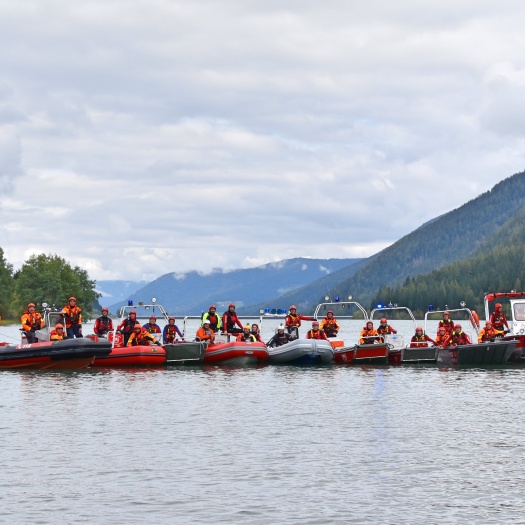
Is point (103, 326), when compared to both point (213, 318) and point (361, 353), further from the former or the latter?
point (361, 353)

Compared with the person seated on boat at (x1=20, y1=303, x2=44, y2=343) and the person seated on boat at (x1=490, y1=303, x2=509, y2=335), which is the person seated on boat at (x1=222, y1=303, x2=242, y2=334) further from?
the person seated on boat at (x1=490, y1=303, x2=509, y2=335)

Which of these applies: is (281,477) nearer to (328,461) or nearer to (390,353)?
(328,461)

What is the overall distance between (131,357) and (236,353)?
15.7ft

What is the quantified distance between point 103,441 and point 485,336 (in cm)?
2529

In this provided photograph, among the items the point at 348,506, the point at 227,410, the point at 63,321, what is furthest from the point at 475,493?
the point at 63,321

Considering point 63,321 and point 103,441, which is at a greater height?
point 63,321

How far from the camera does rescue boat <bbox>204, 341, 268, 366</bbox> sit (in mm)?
46625

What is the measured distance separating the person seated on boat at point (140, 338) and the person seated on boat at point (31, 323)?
15.2ft

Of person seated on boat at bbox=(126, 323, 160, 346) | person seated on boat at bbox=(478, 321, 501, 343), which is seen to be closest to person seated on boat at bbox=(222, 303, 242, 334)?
person seated on boat at bbox=(126, 323, 160, 346)

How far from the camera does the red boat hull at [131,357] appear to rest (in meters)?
45.1

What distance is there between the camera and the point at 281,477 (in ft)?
68.7

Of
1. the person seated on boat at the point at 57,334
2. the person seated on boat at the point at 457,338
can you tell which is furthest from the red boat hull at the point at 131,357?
the person seated on boat at the point at 457,338

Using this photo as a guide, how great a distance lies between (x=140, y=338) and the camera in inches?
1842

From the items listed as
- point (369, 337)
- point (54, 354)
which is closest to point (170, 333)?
point (54, 354)
